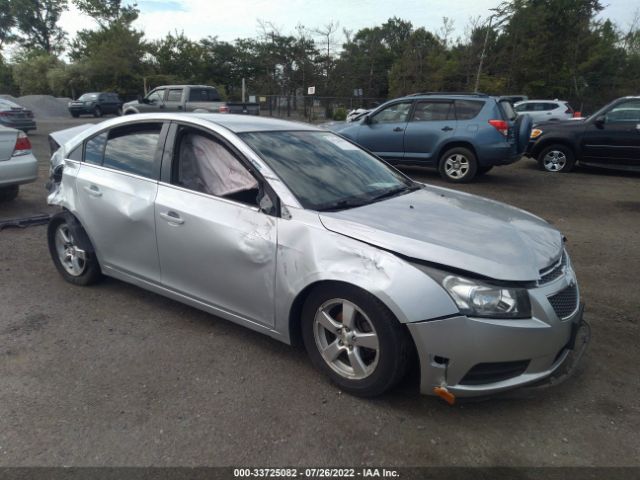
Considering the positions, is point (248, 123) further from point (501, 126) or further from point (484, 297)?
point (501, 126)

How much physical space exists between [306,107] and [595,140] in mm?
21281

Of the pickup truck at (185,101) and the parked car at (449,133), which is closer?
the parked car at (449,133)

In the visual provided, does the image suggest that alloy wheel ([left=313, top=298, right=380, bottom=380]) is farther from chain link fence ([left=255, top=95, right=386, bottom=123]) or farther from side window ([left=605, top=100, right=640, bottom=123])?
chain link fence ([left=255, top=95, right=386, bottom=123])

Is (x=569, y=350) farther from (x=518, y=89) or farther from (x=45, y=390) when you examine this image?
(x=518, y=89)

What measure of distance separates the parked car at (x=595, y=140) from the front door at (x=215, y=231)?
1012 centimetres

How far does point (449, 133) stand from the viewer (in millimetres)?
9773

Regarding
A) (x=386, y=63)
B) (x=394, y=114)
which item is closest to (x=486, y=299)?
(x=394, y=114)

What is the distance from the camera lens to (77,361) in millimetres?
3248

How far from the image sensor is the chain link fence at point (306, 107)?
97.9ft

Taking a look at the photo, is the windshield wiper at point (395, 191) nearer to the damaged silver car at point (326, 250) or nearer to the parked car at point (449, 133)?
the damaged silver car at point (326, 250)

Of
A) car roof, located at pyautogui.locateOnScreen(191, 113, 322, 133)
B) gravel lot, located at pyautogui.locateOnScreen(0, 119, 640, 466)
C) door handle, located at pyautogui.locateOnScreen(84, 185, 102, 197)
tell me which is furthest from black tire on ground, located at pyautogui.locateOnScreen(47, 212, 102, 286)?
car roof, located at pyautogui.locateOnScreen(191, 113, 322, 133)

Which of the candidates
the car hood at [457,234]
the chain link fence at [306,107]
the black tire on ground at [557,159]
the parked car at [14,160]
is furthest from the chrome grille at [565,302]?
the chain link fence at [306,107]

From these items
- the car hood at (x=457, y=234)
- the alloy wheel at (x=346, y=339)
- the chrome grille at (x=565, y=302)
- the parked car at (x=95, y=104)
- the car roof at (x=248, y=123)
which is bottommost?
the parked car at (x=95, y=104)

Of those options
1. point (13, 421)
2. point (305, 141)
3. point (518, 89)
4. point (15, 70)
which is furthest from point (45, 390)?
point (15, 70)
